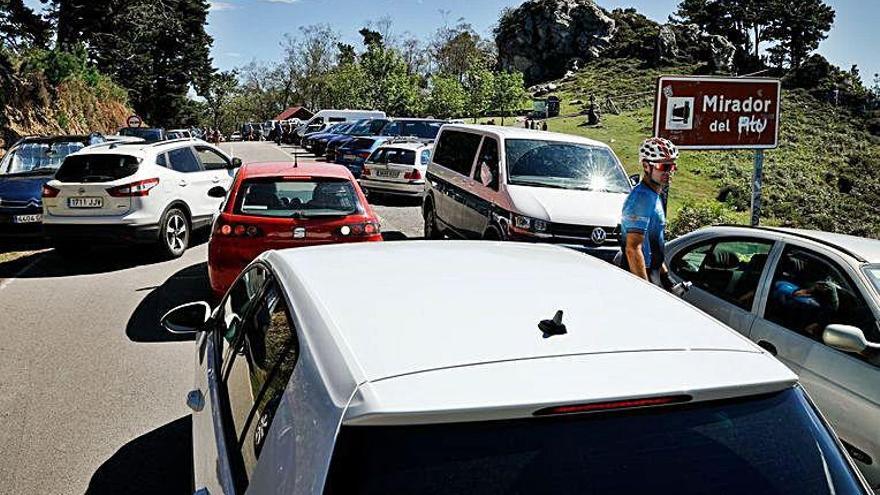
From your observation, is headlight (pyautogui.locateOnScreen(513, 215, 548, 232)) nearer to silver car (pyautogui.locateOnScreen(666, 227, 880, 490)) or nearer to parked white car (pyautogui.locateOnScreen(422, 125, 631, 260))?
parked white car (pyautogui.locateOnScreen(422, 125, 631, 260))

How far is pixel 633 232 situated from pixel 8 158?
1296 centimetres

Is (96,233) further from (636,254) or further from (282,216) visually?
(636,254)

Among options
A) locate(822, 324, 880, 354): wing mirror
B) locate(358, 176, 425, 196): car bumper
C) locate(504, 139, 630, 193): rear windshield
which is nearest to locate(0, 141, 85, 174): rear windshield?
locate(358, 176, 425, 196): car bumper

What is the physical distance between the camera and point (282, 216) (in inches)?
306

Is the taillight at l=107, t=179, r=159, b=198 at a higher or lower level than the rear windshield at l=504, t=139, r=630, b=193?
lower

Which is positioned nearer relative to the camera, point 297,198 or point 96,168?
point 297,198

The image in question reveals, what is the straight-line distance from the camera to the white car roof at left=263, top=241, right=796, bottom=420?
Result: 5.90 ft

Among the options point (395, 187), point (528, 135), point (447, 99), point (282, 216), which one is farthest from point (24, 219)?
point (447, 99)

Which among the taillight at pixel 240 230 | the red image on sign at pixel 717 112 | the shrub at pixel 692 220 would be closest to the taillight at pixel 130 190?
the taillight at pixel 240 230

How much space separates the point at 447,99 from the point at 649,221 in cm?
4980

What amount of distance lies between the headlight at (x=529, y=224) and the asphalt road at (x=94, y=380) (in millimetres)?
4061

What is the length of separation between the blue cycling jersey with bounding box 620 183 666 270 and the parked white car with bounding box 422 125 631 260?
3.09m

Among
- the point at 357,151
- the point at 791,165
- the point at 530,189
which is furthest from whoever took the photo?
the point at 791,165

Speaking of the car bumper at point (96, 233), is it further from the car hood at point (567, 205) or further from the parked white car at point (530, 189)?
the car hood at point (567, 205)
